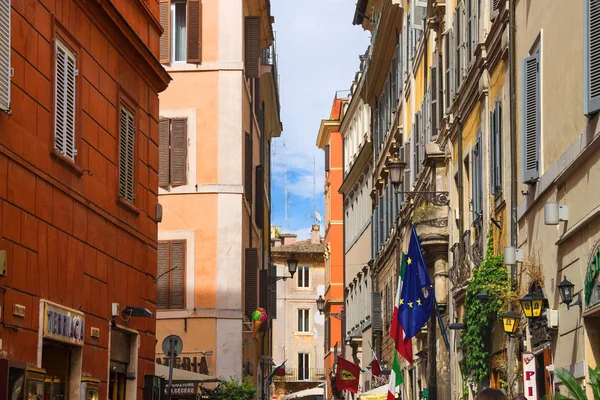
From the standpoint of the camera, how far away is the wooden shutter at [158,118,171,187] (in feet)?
111

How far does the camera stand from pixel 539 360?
16125mm

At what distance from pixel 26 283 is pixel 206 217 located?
818 inches

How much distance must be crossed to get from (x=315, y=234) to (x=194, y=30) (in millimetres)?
61702

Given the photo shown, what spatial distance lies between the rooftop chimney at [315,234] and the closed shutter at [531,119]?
78.6m

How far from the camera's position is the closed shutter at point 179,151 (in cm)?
3394

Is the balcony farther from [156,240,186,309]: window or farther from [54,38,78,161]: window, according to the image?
[54,38,78,161]: window

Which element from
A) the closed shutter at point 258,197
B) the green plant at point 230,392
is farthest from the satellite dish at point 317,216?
the green plant at point 230,392

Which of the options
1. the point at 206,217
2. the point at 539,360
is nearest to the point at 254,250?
the point at 206,217

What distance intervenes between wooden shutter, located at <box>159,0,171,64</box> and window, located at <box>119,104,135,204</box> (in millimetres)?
15539

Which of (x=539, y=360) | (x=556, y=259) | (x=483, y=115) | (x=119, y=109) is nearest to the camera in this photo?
(x=556, y=259)

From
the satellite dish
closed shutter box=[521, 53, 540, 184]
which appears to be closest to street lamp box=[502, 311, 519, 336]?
closed shutter box=[521, 53, 540, 184]

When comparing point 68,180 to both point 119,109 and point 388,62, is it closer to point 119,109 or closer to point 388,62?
point 119,109

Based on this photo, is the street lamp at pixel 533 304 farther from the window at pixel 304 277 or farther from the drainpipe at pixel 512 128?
the window at pixel 304 277

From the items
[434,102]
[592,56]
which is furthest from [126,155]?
[434,102]
